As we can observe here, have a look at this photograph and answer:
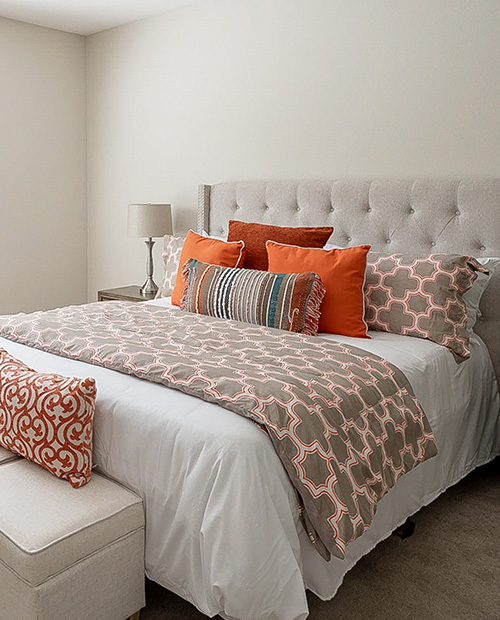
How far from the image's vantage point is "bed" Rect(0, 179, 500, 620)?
156 centimetres

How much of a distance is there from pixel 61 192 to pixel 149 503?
3.57m

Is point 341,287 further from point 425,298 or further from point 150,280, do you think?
point 150,280

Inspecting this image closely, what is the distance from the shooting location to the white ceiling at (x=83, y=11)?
3.95 meters

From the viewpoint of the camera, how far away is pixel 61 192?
478 centimetres

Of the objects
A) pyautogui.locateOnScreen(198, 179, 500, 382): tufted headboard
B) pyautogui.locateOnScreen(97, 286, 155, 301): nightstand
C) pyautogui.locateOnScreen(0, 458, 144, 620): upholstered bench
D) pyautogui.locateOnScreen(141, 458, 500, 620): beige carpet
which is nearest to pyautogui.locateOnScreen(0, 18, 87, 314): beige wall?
pyautogui.locateOnScreen(97, 286, 155, 301): nightstand

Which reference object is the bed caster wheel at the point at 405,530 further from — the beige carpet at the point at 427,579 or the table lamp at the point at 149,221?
the table lamp at the point at 149,221

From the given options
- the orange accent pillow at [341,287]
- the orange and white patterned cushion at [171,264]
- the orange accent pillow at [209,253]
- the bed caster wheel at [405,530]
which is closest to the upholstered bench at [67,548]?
the bed caster wheel at [405,530]

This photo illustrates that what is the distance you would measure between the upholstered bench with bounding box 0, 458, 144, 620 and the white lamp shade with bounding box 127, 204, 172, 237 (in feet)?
8.04

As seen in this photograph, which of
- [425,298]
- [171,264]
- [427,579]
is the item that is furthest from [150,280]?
[427,579]

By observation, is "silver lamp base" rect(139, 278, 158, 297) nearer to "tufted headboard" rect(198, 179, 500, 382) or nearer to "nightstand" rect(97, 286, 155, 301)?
"nightstand" rect(97, 286, 155, 301)

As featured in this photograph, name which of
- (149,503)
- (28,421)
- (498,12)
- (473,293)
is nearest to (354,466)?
(149,503)

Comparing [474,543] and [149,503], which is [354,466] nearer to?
[149,503]

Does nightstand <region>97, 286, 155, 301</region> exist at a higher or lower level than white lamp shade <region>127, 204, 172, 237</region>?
lower

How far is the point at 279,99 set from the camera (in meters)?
3.63
